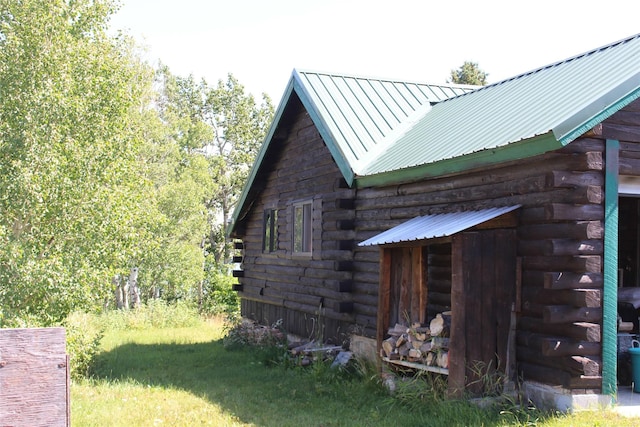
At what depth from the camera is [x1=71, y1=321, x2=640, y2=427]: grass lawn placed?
7750 millimetres

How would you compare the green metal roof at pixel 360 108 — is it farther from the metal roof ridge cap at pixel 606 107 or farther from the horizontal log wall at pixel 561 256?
the metal roof ridge cap at pixel 606 107

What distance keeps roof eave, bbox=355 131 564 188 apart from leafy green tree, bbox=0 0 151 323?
4.22 m

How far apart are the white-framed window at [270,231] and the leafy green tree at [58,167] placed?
5.00 metres

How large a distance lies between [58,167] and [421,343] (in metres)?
6.20

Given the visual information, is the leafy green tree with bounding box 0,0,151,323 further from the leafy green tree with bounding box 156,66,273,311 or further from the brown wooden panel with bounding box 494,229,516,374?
the leafy green tree with bounding box 156,66,273,311

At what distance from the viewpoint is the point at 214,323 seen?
22.8 meters

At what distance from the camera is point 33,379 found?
3.12 meters

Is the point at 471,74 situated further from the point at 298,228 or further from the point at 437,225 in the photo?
the point at 437,225

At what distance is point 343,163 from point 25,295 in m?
5.65

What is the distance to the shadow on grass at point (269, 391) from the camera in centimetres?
827

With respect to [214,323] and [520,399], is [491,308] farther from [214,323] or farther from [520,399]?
[214,323]

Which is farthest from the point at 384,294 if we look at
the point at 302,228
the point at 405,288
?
the point at 302,228

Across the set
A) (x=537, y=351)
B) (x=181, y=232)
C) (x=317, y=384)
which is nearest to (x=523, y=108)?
(x=537, y=351)

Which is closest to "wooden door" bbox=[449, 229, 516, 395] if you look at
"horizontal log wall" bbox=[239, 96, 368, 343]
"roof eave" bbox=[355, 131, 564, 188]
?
"roof eave" bbox=[355, 131, 564, 188]
